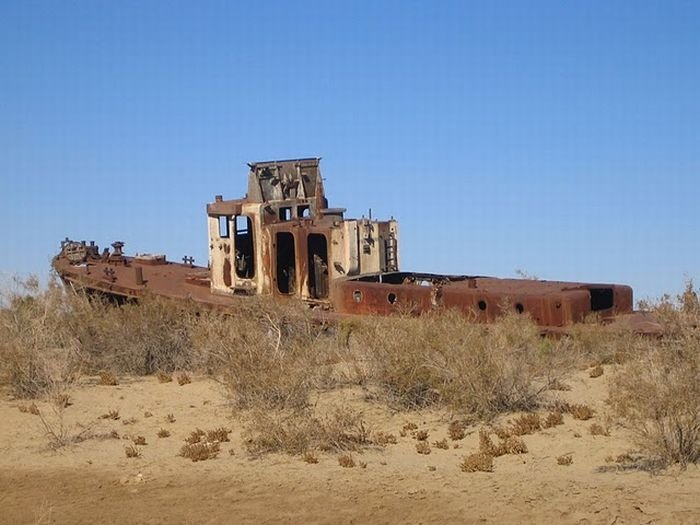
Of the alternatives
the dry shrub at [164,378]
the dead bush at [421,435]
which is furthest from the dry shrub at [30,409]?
the dead bush at [421,435]

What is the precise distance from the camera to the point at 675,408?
8.45 m

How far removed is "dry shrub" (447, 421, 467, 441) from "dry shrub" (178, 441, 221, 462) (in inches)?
91.5

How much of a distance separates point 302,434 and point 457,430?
62.3 inches

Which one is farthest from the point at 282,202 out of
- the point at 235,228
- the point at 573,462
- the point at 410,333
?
the point at 573,462

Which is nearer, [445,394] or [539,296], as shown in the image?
[445,394]

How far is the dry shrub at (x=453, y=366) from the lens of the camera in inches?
426

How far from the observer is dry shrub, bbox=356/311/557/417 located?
35.5 feet

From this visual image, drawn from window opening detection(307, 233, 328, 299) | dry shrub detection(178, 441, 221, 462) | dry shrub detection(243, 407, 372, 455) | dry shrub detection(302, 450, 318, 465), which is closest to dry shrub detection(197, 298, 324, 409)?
dry shrub detection(243, 407, 372, 455)

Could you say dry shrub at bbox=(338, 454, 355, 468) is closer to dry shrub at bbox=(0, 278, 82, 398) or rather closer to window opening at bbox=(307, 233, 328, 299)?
dry shrub at bbox=(0, 278, 82, 398)

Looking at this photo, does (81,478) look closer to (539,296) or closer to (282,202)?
(539,296)

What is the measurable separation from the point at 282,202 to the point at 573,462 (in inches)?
404

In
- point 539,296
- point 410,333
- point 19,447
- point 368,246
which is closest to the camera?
point 19,447

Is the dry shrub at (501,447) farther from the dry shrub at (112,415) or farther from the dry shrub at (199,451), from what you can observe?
the dry shrub at (112,415)

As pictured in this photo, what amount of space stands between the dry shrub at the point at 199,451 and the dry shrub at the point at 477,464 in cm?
256
